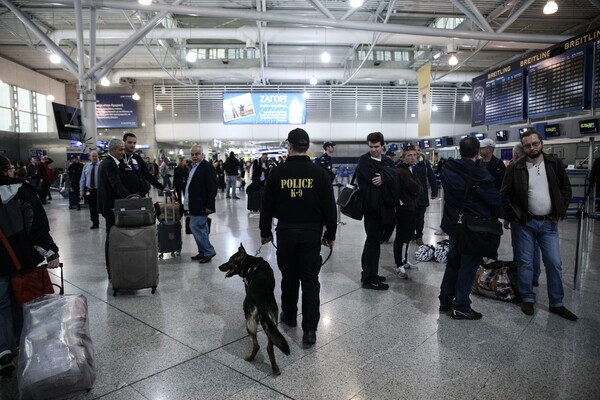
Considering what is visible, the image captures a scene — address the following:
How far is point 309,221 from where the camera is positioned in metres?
2.93

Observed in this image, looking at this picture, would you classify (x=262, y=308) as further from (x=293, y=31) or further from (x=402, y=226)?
(x=293, y=31)

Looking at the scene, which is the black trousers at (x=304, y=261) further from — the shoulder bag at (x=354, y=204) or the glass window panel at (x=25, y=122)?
the glass window panel at (x=25, y=122)

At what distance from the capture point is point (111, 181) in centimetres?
441

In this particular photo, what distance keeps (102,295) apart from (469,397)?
3729 millimetres

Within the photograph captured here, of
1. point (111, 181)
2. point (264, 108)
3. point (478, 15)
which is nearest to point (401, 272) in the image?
point (111, 181)

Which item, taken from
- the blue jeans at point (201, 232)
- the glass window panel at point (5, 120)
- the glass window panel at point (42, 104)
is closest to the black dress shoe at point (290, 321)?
the blue jeans at point (201, 232)

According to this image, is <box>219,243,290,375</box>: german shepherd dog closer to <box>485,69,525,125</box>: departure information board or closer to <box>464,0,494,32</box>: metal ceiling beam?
<box>485,69,525,125</box>: departure information board

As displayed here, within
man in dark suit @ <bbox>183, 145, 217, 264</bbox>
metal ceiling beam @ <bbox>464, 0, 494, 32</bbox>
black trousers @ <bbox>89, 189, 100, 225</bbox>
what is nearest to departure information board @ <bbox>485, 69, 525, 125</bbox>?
metal ceiling beam @ <bbox>464, 0, 494, 32</bbox>

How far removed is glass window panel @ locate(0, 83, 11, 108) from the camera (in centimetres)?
1967

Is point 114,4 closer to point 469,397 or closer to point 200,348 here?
point 200,348

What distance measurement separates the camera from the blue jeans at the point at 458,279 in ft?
11.4

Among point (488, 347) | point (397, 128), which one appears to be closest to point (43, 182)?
point (488, 347)

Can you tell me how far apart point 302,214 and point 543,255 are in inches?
95.6

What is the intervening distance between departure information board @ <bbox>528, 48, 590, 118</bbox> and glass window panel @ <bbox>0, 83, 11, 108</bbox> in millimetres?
23363
